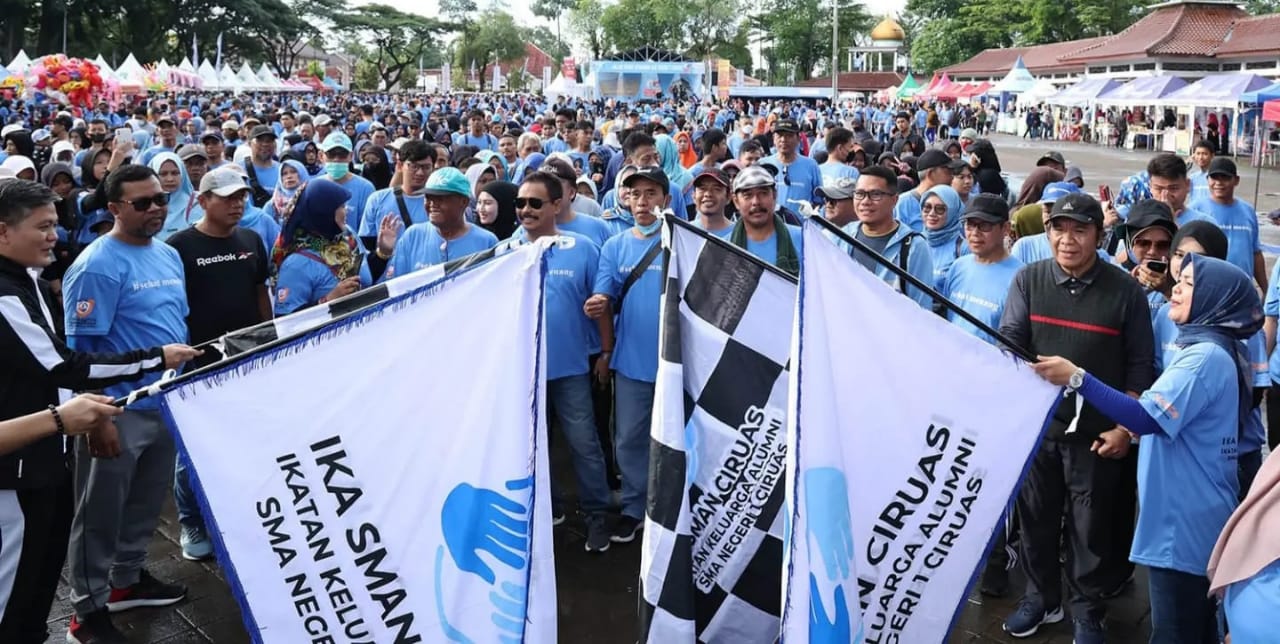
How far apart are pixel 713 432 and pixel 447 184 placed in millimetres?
2239

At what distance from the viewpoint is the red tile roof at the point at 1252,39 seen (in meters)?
31.8

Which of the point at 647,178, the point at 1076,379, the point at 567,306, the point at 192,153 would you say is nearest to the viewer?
the point at 1076,379

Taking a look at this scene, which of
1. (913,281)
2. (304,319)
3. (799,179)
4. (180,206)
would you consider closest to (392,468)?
(304,319)

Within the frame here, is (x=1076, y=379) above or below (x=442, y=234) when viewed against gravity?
below

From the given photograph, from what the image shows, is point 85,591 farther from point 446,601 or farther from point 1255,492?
point 1255,492

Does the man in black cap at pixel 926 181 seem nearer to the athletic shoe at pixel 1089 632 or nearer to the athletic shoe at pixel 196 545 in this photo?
the athletic shoe at pixel 1089 632

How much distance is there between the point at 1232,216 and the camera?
257 inches

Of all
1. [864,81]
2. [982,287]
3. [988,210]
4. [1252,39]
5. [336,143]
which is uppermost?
[864,81]

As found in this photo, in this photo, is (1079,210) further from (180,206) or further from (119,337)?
(180,206)

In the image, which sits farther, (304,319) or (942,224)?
(942,224)

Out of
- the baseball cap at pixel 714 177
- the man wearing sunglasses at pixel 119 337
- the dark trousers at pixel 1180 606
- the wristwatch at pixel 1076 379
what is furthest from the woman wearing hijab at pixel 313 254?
the dark trousers at pixel 1180 606

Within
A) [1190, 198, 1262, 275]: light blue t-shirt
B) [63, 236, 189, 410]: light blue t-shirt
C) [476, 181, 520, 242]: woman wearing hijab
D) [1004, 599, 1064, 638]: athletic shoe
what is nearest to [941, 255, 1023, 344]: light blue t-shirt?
[1004, 599, 1064, 638]: athletic shoe

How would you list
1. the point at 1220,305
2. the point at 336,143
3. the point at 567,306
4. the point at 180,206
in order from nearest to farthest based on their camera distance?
the point at 1220,305 → the point at 567,306 → the point at 180,206 → the point at 336,143

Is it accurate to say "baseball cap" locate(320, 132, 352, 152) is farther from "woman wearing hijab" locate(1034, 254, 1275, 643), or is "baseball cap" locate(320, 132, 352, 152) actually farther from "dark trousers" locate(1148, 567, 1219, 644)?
"dark trousers" locate(1148, 567, 1219, 644)
